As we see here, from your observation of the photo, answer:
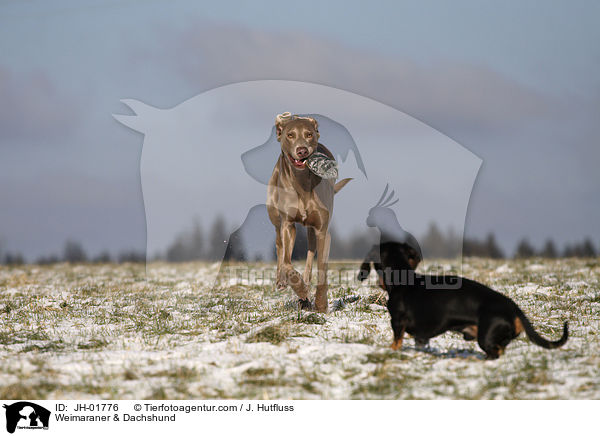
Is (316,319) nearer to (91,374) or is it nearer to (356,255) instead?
(356,255)

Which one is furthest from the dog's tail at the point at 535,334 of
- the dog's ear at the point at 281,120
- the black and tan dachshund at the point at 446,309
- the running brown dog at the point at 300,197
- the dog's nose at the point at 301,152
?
the dog's ear at the point at 281,120

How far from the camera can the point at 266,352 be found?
5.73 metres

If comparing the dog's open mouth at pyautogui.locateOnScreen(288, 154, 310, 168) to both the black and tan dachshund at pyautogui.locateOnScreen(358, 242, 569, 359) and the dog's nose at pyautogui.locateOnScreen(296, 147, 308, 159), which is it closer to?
the dog's nose at pyautogui.locateOnScreen(296, 147, 308, 159)

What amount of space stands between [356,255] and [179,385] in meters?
4.42

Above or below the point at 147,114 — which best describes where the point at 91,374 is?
below

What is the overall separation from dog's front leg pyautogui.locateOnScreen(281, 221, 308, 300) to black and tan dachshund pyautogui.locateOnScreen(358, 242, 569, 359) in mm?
1628

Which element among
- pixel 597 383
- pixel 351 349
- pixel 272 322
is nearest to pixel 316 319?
pixel 272 322

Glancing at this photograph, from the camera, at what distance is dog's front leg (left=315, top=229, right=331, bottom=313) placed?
776 centimetres

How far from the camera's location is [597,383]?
15.5ft

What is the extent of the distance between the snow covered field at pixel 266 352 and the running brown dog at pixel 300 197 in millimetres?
454

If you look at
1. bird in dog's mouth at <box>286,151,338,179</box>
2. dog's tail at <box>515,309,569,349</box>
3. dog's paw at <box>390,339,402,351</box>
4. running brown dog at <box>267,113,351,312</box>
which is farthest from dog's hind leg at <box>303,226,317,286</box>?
dog's tail at <box>515,309,569,349</box>
